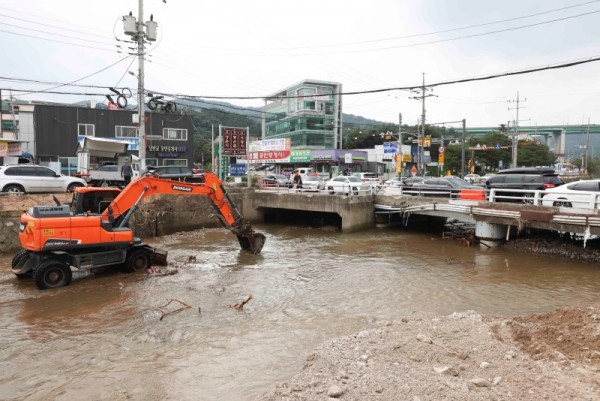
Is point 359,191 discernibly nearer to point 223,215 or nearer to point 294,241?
point 294,241

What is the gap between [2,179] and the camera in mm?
19078

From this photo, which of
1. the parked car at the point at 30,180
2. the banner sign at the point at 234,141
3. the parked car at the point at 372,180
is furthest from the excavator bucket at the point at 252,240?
the banner sign at the point at 234,141

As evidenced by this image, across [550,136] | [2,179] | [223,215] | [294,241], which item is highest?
[550,136]

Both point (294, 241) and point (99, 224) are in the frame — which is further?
point (294, 241)

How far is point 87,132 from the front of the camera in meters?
41.6

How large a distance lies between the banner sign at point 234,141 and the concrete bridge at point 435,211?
404cm

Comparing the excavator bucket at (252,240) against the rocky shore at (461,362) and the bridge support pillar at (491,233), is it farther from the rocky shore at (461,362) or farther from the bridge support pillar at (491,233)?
the bridge support pillar at (491,233)

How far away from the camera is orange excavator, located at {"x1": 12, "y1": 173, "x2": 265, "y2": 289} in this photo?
36.2 feet

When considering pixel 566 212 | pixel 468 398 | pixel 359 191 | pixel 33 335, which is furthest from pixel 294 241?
pixel 468 398

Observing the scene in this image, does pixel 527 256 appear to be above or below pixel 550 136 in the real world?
below

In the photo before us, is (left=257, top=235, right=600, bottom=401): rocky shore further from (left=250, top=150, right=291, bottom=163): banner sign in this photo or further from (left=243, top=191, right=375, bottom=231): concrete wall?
(left=250, top=150, right=291, bottom=163): banner sign

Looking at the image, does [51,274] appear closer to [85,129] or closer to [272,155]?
[85,129]

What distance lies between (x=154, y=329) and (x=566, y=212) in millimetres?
14538

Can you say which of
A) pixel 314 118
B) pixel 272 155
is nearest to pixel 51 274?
pixel 272 155
